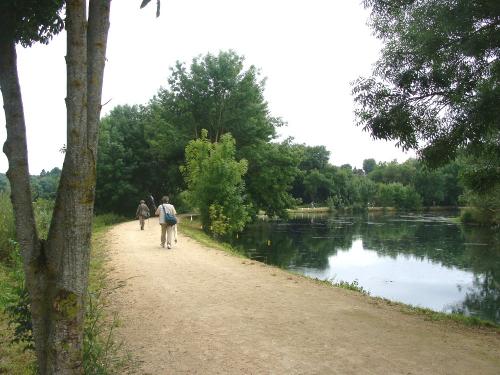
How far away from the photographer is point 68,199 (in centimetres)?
338

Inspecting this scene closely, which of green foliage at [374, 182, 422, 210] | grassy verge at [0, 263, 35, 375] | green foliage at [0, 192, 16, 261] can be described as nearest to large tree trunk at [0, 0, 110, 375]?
grassy verge at [0, 263, 35, 375]

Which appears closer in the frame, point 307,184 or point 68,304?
point 68,304

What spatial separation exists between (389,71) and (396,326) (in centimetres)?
457

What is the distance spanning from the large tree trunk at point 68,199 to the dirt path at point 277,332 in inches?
64.5

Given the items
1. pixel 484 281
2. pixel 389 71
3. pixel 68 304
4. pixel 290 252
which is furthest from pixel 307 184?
pixel 68 304

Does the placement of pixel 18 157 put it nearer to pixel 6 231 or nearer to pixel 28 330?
pixel 28 330

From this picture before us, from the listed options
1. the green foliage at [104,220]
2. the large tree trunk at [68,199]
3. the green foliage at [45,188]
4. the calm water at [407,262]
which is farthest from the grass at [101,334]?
the green foliage at [104,220]

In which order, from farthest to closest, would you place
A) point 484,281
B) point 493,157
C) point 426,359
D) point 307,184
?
point 307,184 < point 484,281 < point 493,157 < point 426,359

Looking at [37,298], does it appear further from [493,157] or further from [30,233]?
[493,157]

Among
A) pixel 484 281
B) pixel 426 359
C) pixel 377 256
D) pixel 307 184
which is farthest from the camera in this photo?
pixel 307 184

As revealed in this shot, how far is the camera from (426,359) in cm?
528

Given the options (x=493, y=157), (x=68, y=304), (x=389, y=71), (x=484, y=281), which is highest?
(x=389, y=71)

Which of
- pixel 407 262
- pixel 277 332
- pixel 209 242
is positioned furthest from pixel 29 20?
pixel 407 262

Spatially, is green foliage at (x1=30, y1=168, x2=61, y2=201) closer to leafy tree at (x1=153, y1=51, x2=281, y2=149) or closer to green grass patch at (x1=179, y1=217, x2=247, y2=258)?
green grass patch at (x1=179, y1=217, x2=247, y2=258)
